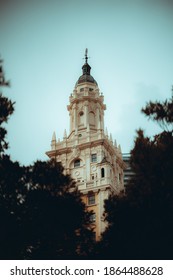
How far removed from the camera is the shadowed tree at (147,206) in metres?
20.0

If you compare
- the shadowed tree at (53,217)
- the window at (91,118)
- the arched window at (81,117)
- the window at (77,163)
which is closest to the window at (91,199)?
the window at (77,163)

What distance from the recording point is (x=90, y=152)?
39.9 meters

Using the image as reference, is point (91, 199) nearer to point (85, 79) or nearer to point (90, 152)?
point (90, 152)

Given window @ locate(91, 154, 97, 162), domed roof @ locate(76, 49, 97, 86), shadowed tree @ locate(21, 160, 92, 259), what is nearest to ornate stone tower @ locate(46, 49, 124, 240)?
window @ locate(91, 154, 97, 162)

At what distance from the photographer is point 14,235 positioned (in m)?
21.1

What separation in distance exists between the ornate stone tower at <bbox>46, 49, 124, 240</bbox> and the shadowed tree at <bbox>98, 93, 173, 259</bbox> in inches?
409

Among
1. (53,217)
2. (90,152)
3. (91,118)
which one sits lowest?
A: (53,217)

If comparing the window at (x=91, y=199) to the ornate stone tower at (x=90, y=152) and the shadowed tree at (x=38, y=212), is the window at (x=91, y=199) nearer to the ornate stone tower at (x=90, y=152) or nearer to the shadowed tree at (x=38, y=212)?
the ornate stone tower at (x=90, y=152)

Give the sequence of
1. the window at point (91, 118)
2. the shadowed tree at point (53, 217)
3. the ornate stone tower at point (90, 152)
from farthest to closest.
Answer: the window at point (91, 118) → the ornate stone tower at point (90, 152) → the shadowed tree at point (53, 217)

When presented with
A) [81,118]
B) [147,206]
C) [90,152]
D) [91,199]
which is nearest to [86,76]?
[81,118]

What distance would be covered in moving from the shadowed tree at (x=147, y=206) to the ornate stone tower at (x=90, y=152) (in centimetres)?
1039

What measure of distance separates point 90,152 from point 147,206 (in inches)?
749

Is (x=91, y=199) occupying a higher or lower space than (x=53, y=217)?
higher
